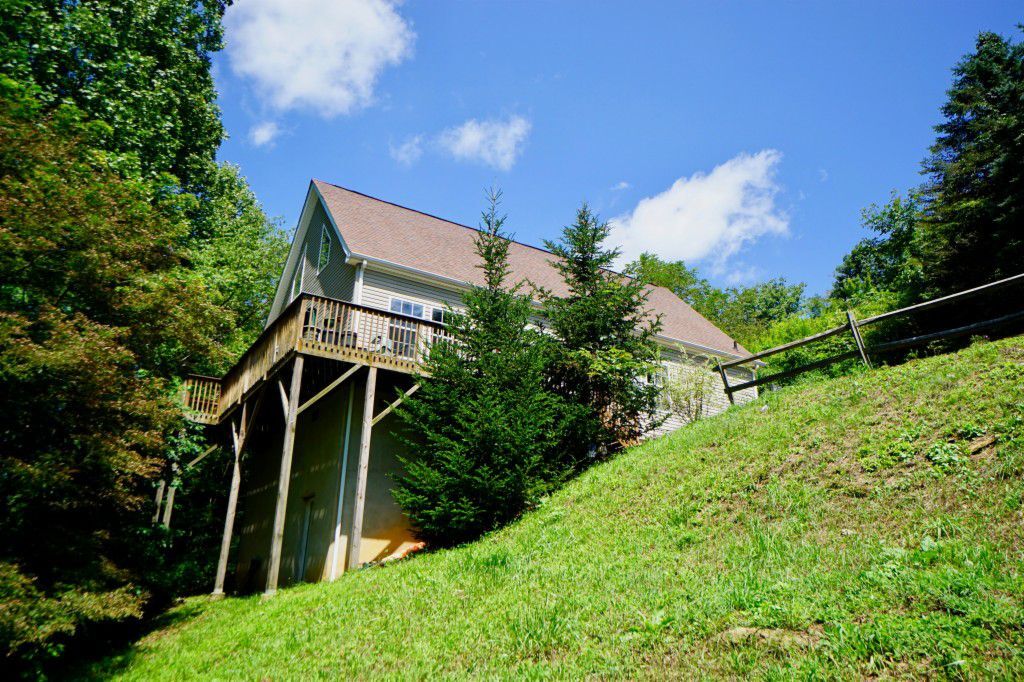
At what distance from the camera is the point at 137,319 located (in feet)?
31.9

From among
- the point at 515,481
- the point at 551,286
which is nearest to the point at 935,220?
the point at 551,286

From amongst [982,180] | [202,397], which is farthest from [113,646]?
[982,180]

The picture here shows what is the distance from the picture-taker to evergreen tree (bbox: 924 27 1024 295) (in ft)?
51.7

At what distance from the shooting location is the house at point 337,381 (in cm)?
1316

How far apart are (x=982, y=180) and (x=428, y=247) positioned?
16152mm

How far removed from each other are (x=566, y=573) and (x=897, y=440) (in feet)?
15.1

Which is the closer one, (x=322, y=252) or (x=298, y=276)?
(x=322, y=252)

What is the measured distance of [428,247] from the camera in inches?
783

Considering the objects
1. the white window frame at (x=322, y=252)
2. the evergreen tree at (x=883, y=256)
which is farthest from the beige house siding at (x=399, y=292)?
the evergreen tree at (x=883, y=256)

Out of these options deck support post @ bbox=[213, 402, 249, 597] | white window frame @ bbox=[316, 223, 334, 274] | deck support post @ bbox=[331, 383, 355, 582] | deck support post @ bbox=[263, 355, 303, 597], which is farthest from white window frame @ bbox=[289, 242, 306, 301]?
deck support post @ bbox=[263, 355, 303, 597]

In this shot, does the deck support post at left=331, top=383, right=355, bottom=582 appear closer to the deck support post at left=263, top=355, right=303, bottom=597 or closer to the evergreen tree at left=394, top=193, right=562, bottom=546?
the deck support post at left=263, top=355, right=303, bottom=597

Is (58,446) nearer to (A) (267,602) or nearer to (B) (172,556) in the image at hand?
(A) (267,602)

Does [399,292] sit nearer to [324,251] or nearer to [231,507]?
[324,251]

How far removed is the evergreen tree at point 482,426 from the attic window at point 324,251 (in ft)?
24.8
